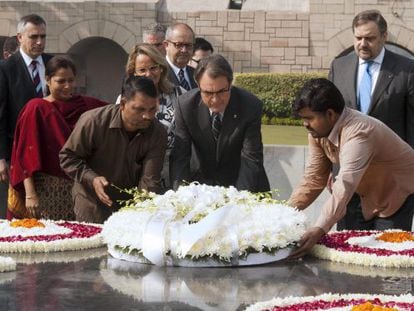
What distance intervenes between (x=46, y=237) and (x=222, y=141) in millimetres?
1421

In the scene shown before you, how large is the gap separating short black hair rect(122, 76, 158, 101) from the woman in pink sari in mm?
955

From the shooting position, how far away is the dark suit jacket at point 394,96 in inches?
292

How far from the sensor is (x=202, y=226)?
5.33 metres

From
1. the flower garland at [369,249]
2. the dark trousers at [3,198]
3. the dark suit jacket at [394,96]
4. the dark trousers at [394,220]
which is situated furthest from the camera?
the dark trousers at [3,198]

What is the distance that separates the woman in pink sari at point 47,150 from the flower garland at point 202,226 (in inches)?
55.8

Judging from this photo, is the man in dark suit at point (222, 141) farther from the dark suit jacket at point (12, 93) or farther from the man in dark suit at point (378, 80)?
the dark suit jacket at point (12, 93)

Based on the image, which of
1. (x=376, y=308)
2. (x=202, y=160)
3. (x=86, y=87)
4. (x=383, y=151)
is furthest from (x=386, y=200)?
(x=86, y=87)

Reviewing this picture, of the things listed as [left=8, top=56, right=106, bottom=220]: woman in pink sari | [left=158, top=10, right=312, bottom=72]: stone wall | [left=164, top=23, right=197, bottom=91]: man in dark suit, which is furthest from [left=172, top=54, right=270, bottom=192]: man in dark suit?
[left=158, top=10, right=312, bottom=72]: stone wall

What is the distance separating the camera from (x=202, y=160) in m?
6.96

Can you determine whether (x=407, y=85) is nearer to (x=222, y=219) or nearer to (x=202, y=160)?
(x=202, y=160)

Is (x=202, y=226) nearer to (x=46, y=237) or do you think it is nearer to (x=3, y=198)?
(x=46, y=237)

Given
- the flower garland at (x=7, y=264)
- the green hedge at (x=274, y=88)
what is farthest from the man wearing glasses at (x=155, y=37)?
the green hedge at (x=274, y=88)

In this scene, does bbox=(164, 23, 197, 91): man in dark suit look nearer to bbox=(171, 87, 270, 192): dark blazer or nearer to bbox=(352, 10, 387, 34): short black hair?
bbox=(171, 87, 270, 192): dark blazer

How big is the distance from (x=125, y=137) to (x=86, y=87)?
2124 centimetres
